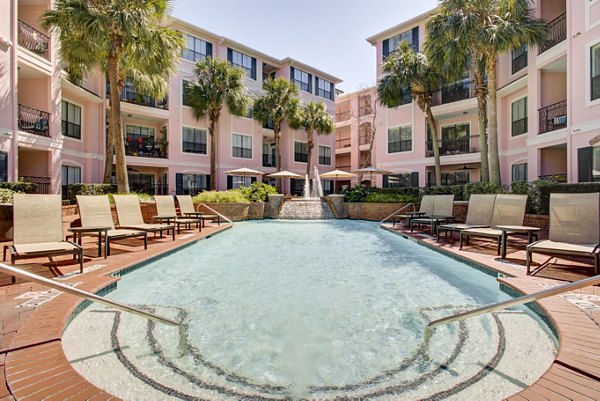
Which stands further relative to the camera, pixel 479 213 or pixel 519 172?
pixel 519 172

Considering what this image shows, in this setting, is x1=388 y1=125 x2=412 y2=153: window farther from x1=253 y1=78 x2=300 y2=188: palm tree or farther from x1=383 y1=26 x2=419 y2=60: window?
x1=253 y1=78 x2=300 y2=188: palm tree

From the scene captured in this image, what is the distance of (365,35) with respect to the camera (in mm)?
26594

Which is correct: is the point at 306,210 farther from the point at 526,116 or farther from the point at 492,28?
the point at 526,116

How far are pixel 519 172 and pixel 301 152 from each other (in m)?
19.3

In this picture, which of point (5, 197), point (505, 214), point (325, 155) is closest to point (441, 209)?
point (505, 214)

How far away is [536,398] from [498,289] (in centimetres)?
336

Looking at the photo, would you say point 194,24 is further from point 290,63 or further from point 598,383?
point 598,383

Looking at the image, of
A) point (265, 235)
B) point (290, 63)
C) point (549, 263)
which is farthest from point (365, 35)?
point (549, 263)

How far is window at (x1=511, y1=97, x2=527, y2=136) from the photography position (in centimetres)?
1783

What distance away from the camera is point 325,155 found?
3491 cm

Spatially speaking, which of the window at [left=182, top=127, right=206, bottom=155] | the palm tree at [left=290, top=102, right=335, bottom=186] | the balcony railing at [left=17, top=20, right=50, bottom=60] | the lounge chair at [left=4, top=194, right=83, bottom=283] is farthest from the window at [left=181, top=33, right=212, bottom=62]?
the lounge chair at [left=4, top=194, right=83, bottom=283]

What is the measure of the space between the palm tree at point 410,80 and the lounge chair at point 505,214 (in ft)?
44.7

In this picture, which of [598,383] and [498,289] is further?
[498,289]

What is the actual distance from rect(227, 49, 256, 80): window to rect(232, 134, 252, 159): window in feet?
18.8
